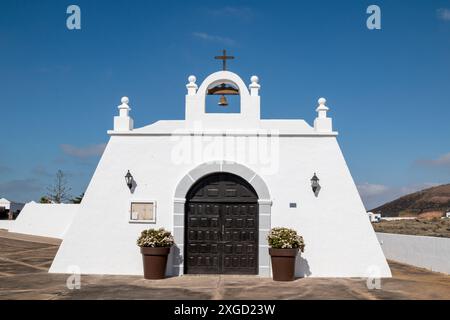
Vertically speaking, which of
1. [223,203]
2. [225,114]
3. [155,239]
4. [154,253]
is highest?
[225,114]

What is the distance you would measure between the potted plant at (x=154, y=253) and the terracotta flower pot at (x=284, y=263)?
2.54 m

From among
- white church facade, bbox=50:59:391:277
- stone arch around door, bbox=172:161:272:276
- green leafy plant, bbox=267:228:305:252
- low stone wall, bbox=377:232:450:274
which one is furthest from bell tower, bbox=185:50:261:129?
low stone wall, bbox=377:232:450:274

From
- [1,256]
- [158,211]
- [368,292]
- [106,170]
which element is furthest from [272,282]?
[1,256]

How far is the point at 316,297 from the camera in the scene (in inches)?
343

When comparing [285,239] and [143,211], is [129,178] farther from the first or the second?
[285,239]

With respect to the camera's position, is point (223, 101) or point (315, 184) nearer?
point (315, 184)

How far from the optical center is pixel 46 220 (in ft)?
82.5

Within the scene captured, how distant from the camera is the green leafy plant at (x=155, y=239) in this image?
35.1 feet

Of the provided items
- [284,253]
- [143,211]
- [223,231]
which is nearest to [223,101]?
[223,231]

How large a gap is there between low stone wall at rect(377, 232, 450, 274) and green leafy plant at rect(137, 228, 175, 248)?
7302 mm

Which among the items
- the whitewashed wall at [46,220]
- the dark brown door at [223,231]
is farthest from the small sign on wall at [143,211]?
the whitewashed wall at [46,220]

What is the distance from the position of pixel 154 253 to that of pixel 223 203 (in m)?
2.13

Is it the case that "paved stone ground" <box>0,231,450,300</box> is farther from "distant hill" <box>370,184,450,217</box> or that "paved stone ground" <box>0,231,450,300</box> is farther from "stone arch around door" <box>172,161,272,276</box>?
"distant hill" <box>370,184,450,217</box>
